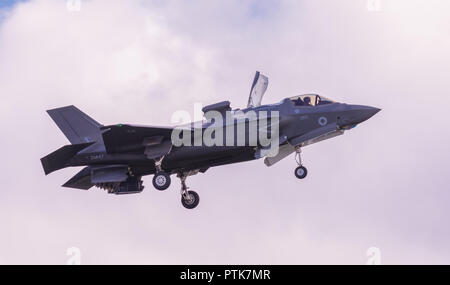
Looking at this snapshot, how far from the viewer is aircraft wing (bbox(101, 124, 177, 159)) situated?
50406mm

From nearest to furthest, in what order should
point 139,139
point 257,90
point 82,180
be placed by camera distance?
point 139,139 → point 257,90 → point 82,180

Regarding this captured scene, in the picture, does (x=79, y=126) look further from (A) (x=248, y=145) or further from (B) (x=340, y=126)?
(B) (x=340, y=126)

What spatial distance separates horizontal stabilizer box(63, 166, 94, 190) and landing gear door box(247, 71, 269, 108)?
785 centimetres

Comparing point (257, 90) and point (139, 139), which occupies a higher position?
point (257, 90)

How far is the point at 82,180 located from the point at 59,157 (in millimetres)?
2942

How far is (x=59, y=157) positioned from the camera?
5144cm

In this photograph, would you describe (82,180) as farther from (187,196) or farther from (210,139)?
(210,139)

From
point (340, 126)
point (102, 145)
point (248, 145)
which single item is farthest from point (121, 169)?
point (340, 126)

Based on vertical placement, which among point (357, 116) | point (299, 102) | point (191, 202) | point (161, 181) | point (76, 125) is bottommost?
point (191, 202)

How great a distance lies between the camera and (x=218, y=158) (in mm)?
52219

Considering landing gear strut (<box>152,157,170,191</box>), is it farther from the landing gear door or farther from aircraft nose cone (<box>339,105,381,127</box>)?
aircraft nose cone (<box>339,105,381,127</box>)

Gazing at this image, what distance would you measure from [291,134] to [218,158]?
3.35m

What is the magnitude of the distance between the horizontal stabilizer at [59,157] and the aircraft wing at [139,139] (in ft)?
4.67

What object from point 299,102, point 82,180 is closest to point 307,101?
point 299,102
